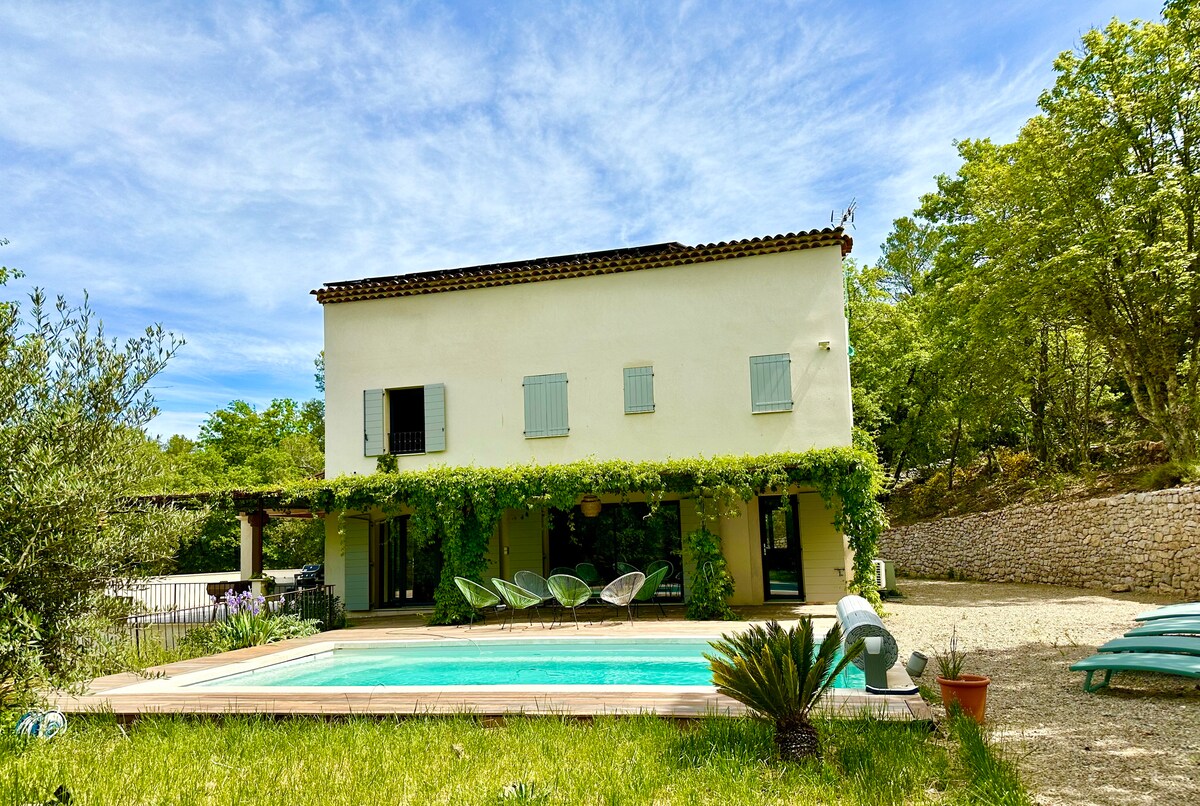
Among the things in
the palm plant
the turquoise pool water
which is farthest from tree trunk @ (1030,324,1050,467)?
the palm plant

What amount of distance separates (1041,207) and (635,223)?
370 inches

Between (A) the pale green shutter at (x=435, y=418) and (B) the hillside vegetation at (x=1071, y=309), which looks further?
(B) the hillside vegetation at (x=1071, y=309)

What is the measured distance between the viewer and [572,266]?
1562cm

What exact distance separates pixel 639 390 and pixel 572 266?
2.82 metres

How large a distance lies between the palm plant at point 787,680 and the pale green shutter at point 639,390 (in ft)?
32.8

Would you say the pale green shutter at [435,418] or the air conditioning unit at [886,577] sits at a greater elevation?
the pale green shutter at [435,418]

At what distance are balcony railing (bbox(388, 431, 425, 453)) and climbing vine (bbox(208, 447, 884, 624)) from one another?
206cm

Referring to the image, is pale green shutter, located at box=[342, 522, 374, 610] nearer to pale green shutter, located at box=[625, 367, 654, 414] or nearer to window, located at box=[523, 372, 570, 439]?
window, located at box=[523, 372, 570, 439]

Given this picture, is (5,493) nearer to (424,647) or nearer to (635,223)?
(424,647)

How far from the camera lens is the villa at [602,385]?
14.8 meters

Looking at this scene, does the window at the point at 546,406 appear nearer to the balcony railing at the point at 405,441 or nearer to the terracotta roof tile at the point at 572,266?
the terracotta roof tile at the point at 572,266

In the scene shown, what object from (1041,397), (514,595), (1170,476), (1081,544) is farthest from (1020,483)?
(514,595)

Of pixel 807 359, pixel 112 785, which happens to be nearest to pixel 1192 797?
pixel 112 785

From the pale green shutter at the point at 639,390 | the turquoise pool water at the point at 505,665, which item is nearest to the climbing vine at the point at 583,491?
the pale green shutter at the point at 639,390
